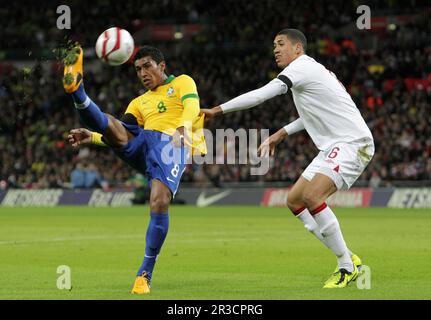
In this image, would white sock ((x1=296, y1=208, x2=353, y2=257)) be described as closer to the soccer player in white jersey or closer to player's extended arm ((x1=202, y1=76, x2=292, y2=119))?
the soccer player in white jersey

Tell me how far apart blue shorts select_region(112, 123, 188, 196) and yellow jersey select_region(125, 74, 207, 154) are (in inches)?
5.4

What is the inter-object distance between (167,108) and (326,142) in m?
1.85

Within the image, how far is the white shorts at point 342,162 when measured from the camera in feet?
33.6

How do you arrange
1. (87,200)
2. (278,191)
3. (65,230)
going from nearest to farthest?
1. (65,230)
2. (278,191)
3. (87,200)

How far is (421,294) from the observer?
9.33 meters

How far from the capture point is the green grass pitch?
388 inches

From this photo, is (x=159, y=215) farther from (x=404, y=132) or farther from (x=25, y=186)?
(x=25, y=186)

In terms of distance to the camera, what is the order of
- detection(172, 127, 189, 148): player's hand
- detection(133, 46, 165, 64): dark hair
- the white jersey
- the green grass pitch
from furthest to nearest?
detection(133, 46, 165, 64): dark hair < the white jersey < the green grass pitch < detection(172, 127, 189, 148): player's hand

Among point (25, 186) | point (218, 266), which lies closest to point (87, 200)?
point (25, 186)

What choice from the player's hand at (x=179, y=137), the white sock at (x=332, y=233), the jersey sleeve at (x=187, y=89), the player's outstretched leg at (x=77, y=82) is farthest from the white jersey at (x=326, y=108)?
the player's outstretched leg at (x=77, y=82)

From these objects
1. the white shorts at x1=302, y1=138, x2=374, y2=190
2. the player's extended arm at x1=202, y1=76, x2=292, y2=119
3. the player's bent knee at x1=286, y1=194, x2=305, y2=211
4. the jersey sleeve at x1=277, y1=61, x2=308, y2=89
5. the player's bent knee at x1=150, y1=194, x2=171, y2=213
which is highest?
the jersey sleeve at x1=277, y1=61, x2=308, y2=89

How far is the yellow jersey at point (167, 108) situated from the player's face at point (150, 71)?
0.43 feet

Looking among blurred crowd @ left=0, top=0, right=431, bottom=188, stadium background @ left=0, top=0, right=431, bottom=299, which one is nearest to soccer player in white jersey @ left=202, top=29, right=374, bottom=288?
stadium background @ left=0, top=0, right=431, bottom=299
